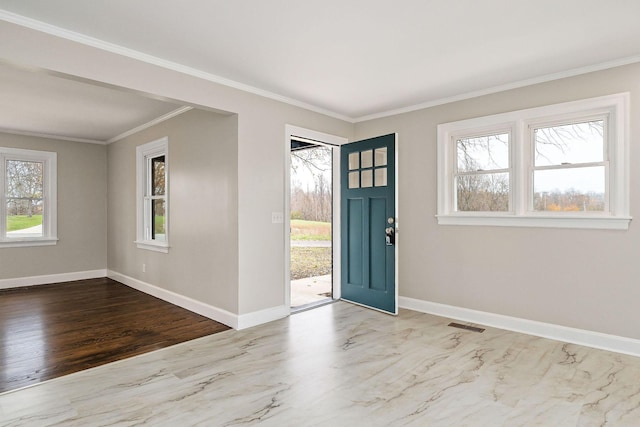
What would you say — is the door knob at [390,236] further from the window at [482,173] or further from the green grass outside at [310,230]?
the green grass outside at [310,230]

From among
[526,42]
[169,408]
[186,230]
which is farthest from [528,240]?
[186,230]

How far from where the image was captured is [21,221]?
19.4 ft

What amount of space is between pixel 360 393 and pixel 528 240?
2329mm

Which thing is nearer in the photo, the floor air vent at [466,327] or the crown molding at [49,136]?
the floor air vent at [466,327]

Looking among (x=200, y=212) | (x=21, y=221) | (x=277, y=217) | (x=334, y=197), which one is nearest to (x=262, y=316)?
(x=277, y=217)

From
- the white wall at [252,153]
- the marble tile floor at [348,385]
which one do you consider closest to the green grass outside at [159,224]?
the white wall at [252,153]

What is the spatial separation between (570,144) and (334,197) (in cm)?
268

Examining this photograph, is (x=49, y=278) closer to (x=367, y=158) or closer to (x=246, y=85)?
(x=246, y=85)

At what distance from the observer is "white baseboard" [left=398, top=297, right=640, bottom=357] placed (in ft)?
10.3

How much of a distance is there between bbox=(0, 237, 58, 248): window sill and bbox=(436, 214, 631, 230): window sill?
6.14 m

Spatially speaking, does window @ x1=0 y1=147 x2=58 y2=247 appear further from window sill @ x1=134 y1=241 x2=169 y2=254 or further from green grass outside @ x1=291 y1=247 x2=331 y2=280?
green grass outside @ x1=291 y1=247 x2=331 y2=280

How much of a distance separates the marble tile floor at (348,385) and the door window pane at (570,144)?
1699 mm

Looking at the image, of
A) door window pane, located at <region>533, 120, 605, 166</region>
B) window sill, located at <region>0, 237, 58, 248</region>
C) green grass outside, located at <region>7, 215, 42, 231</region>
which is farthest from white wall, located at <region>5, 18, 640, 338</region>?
green grass outside, located at <region>7, 215, 42, 231</region>

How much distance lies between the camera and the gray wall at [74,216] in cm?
588
